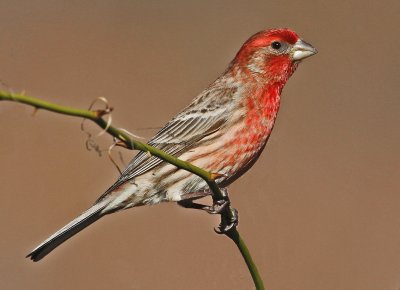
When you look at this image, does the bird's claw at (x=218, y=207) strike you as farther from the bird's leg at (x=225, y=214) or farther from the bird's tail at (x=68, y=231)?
the bird's tail at (x=68, y=231)

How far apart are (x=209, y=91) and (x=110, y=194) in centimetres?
110

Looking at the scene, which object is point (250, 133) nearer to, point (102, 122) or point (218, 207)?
point (218, 207)

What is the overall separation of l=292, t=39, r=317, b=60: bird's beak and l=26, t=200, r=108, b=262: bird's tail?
5.05 feet

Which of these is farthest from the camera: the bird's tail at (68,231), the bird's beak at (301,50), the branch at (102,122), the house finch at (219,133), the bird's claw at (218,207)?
the bird's beak at (301,50)

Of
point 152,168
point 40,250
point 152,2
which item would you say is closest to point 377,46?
point 152,2

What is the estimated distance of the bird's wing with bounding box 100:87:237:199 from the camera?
4844mm

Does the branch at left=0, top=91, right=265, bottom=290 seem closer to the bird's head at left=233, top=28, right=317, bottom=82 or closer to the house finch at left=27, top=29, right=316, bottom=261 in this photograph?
the house finch at left=27, top=29, right=316, bottom=261

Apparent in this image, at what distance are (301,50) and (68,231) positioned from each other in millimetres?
1871

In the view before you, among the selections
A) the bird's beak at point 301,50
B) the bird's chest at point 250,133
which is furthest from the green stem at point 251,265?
the bird's beak at point 301,50

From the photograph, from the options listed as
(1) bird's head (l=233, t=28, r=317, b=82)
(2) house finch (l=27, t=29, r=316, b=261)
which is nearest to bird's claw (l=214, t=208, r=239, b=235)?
(2) house finch (l=27, t=29, r=316, b=261)

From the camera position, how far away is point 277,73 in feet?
17.4

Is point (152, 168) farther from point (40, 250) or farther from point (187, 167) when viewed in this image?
point (187, 167)

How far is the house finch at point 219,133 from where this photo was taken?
477cm

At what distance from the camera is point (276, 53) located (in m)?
5.32
